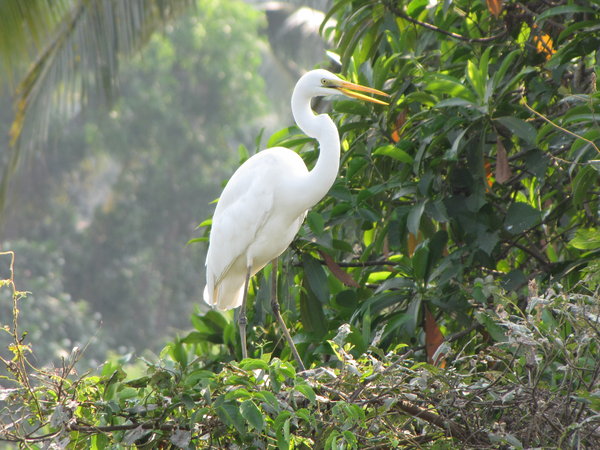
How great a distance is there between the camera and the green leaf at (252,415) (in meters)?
2.06

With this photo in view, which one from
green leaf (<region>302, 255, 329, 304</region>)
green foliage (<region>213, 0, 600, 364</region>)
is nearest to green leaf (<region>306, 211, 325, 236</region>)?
green foliage (<region>213, 0, 600, 364</region>)

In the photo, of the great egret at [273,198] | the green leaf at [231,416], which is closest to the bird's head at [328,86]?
the great egret at [273,198]

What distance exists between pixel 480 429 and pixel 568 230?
1126 millimetres

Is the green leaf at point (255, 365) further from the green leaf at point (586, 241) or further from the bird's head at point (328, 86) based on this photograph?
the bird's head at point (328, 86)

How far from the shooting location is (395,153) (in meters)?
2.87

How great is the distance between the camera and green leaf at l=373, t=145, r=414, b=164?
287 cm

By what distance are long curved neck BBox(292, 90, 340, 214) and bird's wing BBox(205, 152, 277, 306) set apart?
17 cm

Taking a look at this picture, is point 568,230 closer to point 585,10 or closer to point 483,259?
point 483,259

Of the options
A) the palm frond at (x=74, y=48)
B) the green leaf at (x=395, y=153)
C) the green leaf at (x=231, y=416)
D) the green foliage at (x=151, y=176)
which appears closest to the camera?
the green leaf at (x=231, y=416)

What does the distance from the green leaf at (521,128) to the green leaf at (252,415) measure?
1.17 m

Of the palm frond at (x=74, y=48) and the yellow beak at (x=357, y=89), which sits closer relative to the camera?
the yellow beak at (x=357, y=89)

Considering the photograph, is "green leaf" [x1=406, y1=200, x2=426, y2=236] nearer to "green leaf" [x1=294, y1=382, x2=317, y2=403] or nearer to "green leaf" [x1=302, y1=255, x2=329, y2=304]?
"green leaf" [x1=302, y1=255, x2=329, y2=304]

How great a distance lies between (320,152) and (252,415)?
3.18 feet

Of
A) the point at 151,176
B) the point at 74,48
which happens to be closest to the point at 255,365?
the point at 74,48
